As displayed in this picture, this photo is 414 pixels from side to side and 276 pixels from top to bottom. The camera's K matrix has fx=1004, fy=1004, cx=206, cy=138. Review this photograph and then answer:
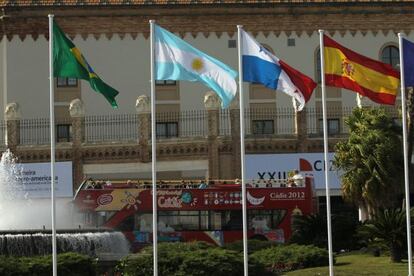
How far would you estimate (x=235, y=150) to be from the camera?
50000 mm

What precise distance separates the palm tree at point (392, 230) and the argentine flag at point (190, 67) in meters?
8.94

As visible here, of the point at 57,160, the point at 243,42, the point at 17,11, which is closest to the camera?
the point at 243,42

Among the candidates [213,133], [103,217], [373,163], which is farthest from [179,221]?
[213,133]

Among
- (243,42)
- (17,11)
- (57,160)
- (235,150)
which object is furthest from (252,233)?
(17,11)

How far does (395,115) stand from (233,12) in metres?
10.2

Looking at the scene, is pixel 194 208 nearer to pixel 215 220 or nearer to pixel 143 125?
pixel 215 220

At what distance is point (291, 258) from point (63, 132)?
23060 millimetres

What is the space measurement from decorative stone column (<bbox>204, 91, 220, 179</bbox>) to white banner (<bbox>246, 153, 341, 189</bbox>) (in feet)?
5.16

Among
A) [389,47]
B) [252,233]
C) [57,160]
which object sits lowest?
[252,233]

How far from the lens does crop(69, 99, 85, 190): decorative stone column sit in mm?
49375

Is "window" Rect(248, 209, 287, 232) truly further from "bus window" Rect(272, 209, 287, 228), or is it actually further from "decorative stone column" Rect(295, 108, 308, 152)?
"decorative stone column" Rect(295, 108, 308, 152)

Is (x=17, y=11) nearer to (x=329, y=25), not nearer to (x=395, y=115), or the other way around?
(x=329, y=25)

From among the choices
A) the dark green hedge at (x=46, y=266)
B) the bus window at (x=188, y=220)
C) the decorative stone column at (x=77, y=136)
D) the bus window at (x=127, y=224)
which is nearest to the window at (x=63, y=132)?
the decorative stone column at (x=77, y=136)

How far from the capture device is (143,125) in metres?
49.9
